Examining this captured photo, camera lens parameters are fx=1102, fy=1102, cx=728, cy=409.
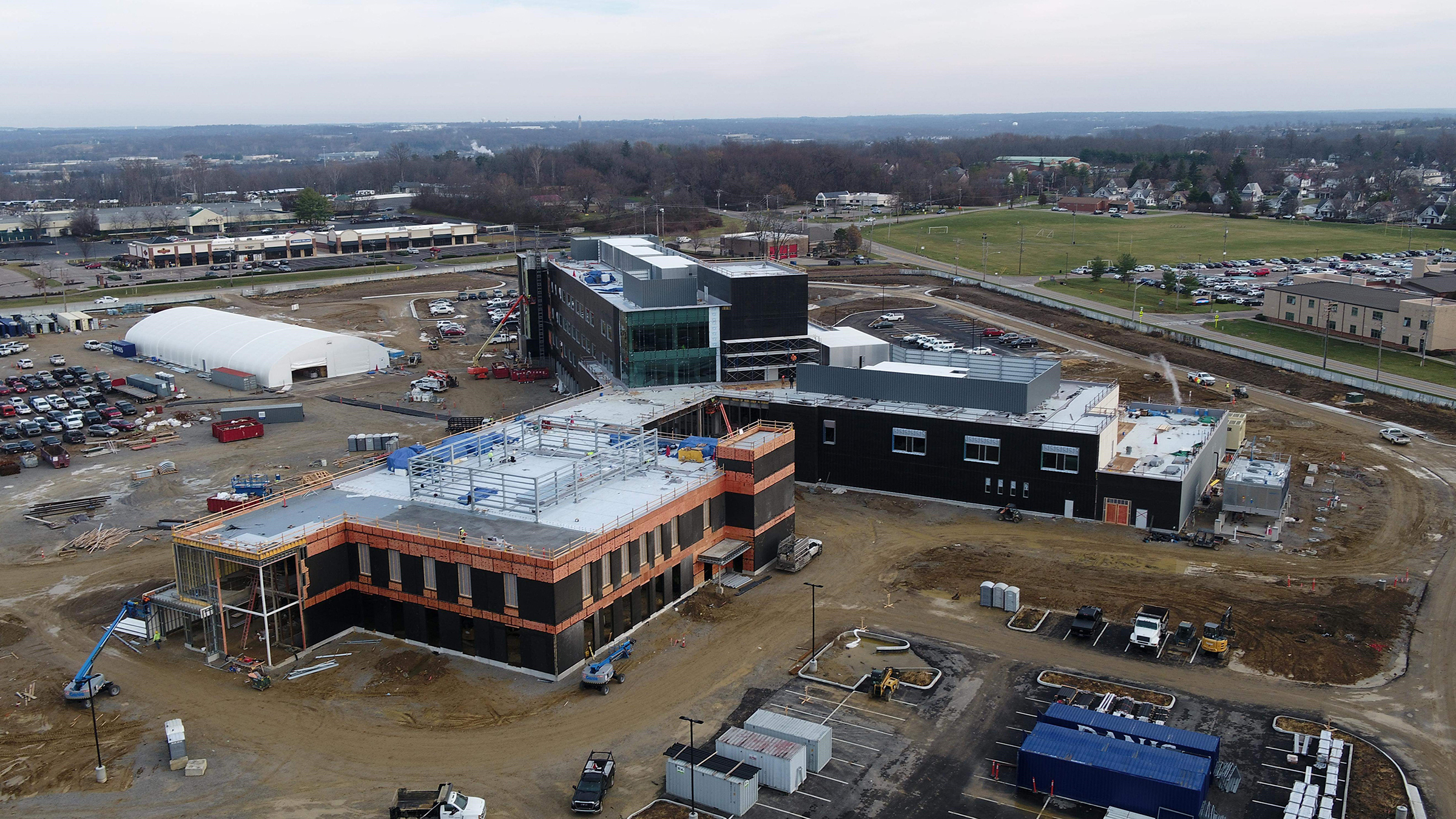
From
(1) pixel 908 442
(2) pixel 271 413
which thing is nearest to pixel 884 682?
(1) pixel 908 442

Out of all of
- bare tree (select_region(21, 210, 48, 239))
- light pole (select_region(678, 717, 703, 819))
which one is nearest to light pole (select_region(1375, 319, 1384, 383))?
light pole (select_region(678, 717, 703, 819))

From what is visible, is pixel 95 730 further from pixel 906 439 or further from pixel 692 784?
pixel 906 439

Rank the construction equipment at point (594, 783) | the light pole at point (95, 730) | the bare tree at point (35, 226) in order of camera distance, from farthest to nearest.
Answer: the bare tree at point (35, 226) → the light pole at point (95, 730) → the construction equipment at point (594, 783)

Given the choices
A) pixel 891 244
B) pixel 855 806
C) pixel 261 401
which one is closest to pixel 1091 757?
pixel 855 806

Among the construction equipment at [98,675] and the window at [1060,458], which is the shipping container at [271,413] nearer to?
the construction equipment at [98,675]

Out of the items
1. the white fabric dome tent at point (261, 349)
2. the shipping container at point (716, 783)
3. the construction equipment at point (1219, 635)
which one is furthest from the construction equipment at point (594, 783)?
the white fabric dome tent at point (261, 349)

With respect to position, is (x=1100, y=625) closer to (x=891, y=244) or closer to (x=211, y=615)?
(x=211, y=615)

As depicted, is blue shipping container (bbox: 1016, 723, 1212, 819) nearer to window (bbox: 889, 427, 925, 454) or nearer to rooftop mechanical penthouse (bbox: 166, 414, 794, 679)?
rooftop mechanical penthouse (bbox: 166, 414, 794, 679)
